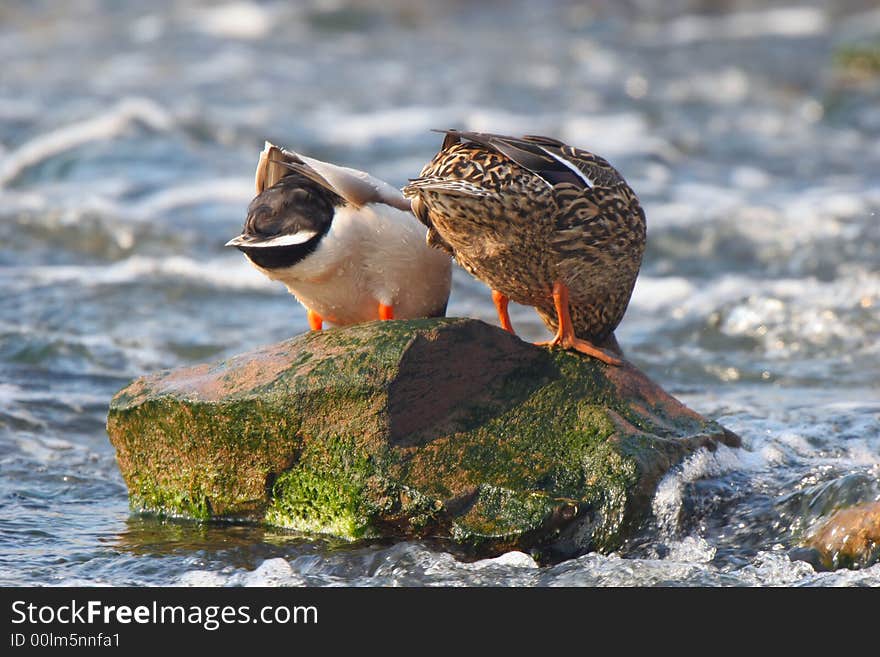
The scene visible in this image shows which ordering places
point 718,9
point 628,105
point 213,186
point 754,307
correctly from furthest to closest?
1. point 718,9
2. point 628,105
3. point 213,186
4. point 754,307

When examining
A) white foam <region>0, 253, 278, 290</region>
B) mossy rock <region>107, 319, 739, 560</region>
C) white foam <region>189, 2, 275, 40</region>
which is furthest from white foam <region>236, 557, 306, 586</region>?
white foam <region>189, 2, 275, 40</region>

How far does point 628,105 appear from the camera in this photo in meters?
15.1

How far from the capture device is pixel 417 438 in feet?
14.2

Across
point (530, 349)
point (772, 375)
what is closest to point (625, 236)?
point (530, 349)

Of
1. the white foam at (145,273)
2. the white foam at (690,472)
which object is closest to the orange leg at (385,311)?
the white foam at (690,472)

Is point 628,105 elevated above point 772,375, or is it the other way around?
point 628,105

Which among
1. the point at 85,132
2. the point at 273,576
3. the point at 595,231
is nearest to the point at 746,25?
the point at 85,132

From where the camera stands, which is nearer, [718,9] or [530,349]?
[530,349]

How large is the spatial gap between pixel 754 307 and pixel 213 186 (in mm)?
5402

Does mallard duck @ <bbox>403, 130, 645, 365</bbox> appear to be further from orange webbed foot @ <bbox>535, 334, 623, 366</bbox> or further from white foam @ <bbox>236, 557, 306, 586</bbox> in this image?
white foam @ <bbox>236, 557, 306, 586</bbox>

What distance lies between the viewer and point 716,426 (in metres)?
4.75

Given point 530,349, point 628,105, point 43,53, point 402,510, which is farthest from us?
point 43,53
